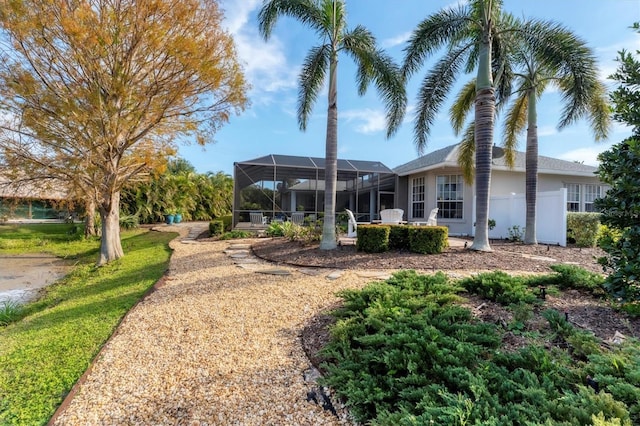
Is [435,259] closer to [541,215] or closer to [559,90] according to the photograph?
[541,215]

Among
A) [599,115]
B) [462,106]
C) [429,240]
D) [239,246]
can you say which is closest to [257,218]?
[239,246]

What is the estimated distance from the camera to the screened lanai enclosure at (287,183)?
15023 mm

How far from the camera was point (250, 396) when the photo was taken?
2555mm

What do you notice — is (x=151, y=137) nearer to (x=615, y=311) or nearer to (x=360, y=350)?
(x=360, y=350)

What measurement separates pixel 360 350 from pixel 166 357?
6.76ft

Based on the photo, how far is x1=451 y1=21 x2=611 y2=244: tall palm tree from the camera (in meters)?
8.08

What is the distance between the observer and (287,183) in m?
19.2

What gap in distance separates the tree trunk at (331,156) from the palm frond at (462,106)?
558 centimetres

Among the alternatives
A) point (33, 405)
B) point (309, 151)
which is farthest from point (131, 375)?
point (309, 151)

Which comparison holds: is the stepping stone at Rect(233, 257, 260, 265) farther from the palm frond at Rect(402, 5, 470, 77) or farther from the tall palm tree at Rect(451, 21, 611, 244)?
the tall palm tree at Rect(451, 21, 611, 244)

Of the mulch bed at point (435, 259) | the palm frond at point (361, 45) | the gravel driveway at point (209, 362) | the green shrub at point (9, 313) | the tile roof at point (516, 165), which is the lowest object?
the green shrub at point (9, 313)

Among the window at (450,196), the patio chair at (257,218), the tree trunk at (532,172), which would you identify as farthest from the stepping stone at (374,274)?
the patio chair at (257,218)

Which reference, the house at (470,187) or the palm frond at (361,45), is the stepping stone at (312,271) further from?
the house at (470,187)

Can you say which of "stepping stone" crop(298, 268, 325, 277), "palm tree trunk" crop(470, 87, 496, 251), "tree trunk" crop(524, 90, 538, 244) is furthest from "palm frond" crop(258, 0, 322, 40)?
"tree trunk" crop(524, 90, 538, 244)
